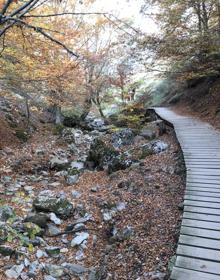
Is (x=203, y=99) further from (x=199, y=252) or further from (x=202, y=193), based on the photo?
(x=199, y=252)

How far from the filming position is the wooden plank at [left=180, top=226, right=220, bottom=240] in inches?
150

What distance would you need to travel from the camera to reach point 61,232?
5.84m

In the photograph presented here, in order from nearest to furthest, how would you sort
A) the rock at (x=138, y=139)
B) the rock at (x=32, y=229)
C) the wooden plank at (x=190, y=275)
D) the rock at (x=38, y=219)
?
the rock at (x=32, y=229) → the wooden plank at (x=190, y=275) → the rock at (x=38, y=219) → the rock at (x=138, y=139)

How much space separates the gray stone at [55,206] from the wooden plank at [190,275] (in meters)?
3.73

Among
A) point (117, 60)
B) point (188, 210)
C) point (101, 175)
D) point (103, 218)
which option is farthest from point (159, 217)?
point (117, 60)

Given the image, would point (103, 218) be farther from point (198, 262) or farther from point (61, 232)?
point (198, 262)

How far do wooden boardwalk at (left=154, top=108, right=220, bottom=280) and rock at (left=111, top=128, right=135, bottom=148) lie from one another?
11.4 ft

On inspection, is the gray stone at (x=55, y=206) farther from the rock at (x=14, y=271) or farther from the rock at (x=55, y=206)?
the rock at (x=14, y=271)

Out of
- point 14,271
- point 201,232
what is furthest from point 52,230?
point 201,232

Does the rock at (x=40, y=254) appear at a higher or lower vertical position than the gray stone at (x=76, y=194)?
lower

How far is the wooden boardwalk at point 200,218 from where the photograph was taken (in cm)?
321

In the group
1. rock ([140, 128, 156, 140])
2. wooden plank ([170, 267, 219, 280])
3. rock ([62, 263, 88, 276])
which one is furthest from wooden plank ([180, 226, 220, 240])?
rock ([140, 128, 156, 140])

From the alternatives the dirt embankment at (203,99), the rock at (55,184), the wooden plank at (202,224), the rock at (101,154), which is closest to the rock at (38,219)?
the rock at (55,184)

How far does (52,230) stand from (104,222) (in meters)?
1.09
